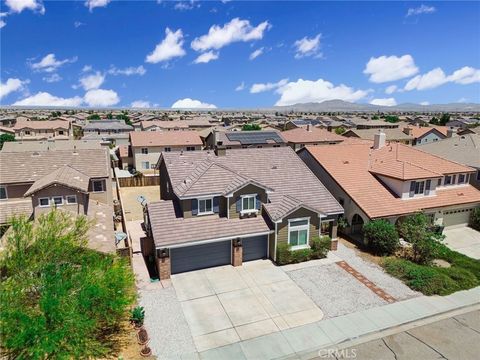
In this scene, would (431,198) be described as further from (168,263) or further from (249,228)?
(168,263)

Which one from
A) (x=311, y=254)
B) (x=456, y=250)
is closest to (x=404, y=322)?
(x=311, y=254)

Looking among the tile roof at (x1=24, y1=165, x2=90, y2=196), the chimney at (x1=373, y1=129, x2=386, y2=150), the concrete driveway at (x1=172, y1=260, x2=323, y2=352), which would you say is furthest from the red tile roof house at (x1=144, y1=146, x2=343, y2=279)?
the chimney at (x1=373, y1=129, x2=386, y2=150)

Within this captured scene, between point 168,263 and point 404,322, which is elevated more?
point 168,263

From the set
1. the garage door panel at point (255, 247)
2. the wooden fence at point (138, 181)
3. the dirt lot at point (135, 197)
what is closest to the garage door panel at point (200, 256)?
the garage door panel at point (255, 247)

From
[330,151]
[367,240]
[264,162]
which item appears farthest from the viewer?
[330,151]

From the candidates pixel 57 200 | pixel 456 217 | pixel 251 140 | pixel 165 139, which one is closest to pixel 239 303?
pixel 57 200

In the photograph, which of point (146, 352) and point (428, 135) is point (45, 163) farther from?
point (428, 135)
